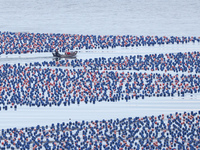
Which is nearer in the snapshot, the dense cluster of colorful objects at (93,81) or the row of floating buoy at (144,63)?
the dense cluster of colorful objects at (93,81)

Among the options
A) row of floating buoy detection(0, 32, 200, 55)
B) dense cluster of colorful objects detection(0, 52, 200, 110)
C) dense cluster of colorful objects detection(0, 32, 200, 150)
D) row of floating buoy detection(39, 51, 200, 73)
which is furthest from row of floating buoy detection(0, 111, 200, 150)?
row of floating buoy detection(0, 32, 200, 55)

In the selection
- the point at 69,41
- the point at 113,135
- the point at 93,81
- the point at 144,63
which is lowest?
the point at 113,135

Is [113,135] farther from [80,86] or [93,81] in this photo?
[93,81]

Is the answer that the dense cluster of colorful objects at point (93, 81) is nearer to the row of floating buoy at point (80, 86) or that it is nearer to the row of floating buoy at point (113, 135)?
the row of floating buoy at point (80, 86)

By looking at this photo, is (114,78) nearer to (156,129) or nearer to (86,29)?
(156,129)

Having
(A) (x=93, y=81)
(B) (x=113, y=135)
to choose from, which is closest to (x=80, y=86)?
(A) (x=93, y=81)

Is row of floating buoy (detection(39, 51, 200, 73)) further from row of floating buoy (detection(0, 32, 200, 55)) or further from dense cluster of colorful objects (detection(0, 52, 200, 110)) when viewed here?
row of floating buoy (detection(0, 32, 200, 55))

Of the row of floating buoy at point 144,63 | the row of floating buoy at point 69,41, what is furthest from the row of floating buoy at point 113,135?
the row of floating buoy at point 69,41

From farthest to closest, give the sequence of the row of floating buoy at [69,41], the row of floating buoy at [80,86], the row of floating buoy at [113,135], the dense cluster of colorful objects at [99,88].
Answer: the row of floating buoy at [69,41]
the row of floating buoy at [80,86]
the dense cluster of colorful objects at [99,88]
the row of floating buoy at [113,135]
